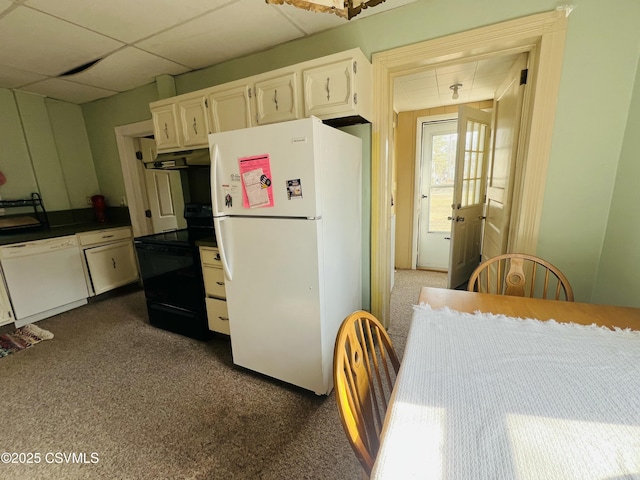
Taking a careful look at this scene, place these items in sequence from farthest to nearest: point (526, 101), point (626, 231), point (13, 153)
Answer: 1. point (13, 153)
2. point (526, 101)
3. point (626, 231)

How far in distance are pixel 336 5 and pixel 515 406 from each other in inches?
45.6

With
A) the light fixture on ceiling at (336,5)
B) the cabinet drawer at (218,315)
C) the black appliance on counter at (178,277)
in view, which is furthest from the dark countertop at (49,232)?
the light fixture on ceiling at (336,5)

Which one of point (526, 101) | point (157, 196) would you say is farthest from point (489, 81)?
point (157, 196)

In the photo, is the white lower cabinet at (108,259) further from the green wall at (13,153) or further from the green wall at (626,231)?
the green wall at (626,231)

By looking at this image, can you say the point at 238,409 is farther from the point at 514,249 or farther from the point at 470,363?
the point at 514,249

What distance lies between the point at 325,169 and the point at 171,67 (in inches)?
87.9

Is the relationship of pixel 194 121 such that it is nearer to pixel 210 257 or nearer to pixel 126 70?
pixel 126 70

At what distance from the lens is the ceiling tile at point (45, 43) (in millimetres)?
1800

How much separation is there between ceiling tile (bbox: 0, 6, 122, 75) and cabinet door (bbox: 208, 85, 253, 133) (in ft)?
2.92

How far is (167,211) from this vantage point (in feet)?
12.0

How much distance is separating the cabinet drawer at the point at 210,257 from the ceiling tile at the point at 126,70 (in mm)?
1797

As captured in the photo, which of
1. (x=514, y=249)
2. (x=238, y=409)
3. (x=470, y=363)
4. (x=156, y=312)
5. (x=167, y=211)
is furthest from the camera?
(x=167, y=211)

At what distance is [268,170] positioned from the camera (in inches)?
59.1

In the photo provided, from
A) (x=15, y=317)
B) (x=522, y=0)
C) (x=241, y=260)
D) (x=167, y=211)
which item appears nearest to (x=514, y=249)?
(x=522, y=0)
